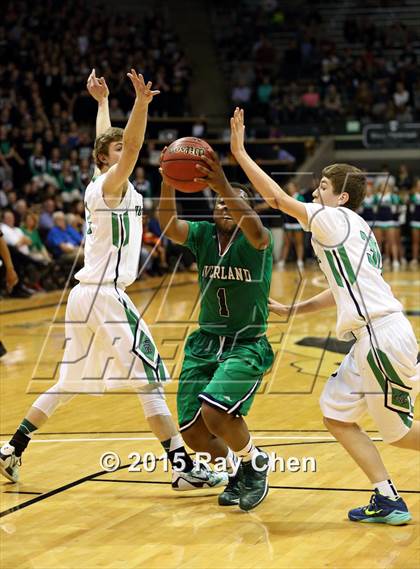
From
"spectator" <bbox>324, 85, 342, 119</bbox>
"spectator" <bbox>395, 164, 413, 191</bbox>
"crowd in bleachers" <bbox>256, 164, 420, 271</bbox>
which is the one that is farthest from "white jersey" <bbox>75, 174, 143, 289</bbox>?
"spectator" <bbox>324, 85, 342, 119</bbox>

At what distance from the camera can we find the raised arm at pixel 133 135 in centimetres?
524

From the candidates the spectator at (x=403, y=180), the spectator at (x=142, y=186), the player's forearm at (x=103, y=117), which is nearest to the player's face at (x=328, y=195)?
the player's forearm at (x=103, y=117)

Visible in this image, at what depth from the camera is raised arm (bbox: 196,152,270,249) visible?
4.90 metres

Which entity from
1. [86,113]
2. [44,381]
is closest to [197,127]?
[86,113]

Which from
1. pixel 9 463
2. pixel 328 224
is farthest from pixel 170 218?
pixel 9 463

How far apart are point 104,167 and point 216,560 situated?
8.31 feet

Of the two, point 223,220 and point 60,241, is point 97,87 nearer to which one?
point 223,220

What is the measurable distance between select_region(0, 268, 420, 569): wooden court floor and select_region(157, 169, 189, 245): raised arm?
158cm

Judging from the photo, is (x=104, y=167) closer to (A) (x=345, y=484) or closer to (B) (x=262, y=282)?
(B) (x=262, y=282)

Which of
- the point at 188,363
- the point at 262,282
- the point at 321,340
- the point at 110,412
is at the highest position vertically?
the point at 262,282

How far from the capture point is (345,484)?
6051 millimetres

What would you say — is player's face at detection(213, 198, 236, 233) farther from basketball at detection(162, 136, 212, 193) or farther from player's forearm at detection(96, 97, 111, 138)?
player's forearm at detection(96, 97, 111, 138)

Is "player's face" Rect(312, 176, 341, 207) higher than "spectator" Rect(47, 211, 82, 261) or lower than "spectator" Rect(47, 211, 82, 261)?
higher

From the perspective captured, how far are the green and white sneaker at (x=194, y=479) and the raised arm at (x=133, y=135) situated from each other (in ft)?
5.82
